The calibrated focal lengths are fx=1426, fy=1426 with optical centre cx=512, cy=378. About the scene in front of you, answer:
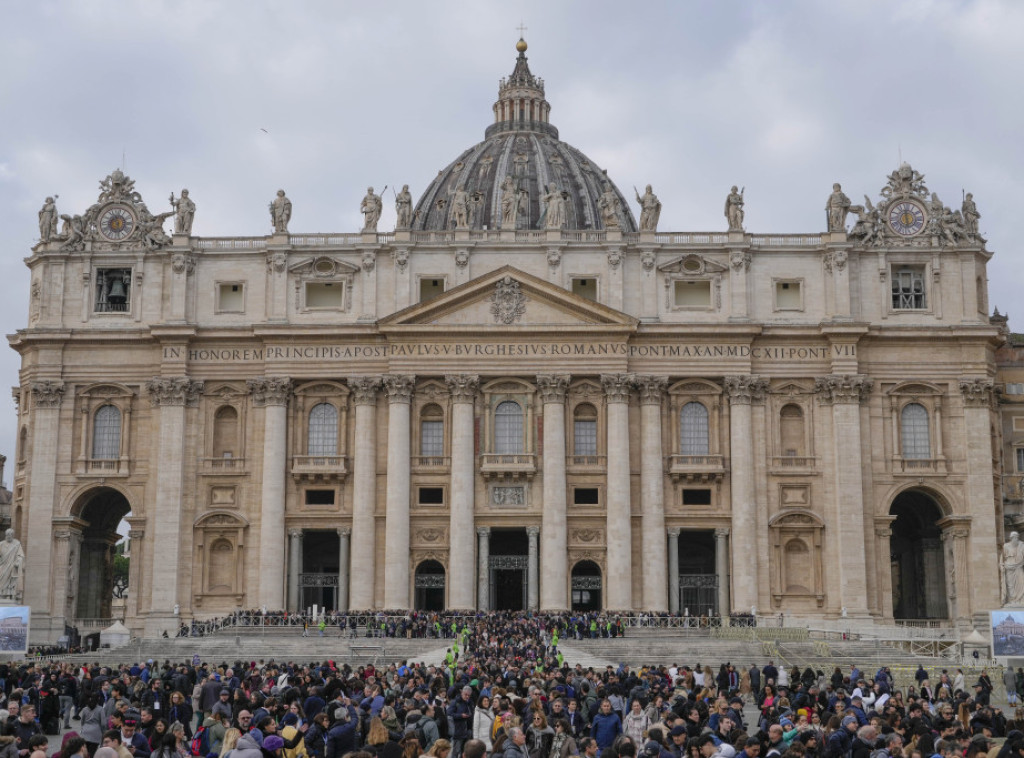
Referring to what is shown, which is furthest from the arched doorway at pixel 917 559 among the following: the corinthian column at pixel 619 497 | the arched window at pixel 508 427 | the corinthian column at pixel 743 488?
the arched window at pixel 508 427

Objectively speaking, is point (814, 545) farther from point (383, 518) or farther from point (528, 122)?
point (528, 122)

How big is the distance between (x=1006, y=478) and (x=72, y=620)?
155ft

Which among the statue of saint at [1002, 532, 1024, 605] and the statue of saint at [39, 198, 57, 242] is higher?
the statue of saint at [39, 198, 57, 242]

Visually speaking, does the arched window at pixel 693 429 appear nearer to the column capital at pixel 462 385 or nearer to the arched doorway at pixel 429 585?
the column capital at pixel 462 385

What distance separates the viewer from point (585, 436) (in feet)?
230

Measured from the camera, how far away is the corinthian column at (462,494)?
67.0m

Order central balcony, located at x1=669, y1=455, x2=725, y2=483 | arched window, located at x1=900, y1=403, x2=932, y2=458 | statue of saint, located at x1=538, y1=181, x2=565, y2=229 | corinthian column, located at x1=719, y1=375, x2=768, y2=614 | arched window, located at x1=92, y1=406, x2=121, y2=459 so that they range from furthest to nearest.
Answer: arched window, located at x1=92, y1=406, x2=121, y2=459
statue of saint, located at x1=538, y1=181, x2=565, y2=229
arched window, located at x1=900, y1=403, x2=932, y2=458
central balcony, located at x1=669, y1=455, x2=725, y2=483
corinthian column, located at x1=719, y1=375, x2=768, y2=614

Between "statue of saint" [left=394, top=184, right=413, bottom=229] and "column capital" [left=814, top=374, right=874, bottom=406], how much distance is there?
21731 millimetres

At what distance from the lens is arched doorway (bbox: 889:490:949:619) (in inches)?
2800

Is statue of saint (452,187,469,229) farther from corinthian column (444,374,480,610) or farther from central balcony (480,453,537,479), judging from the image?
central balcony (480,453,537,479)

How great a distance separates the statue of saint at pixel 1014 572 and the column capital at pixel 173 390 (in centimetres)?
3832

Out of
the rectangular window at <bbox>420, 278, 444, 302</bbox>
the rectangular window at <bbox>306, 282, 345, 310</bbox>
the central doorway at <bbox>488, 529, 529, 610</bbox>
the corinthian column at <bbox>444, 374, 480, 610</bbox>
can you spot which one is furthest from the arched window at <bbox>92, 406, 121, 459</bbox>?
the central doorway at <bbox>488, 529, 529, 610</bbox>

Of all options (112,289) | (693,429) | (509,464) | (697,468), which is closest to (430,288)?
(509,464)

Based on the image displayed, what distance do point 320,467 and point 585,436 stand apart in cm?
1300
